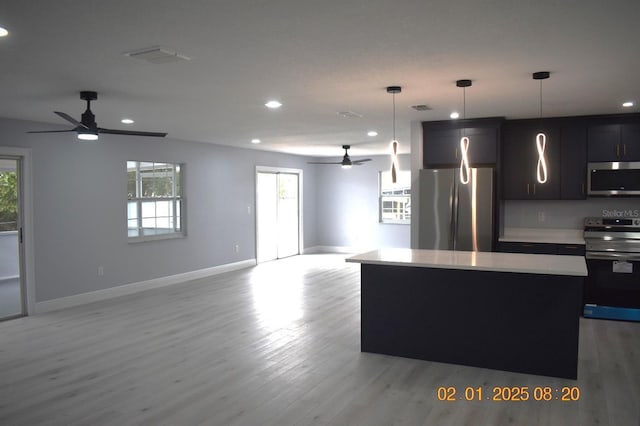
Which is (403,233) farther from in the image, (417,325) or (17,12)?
(17,12)

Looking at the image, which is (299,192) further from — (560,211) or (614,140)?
(614,140)

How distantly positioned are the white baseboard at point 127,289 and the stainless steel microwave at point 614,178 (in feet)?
19.8

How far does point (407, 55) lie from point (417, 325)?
2.23 m

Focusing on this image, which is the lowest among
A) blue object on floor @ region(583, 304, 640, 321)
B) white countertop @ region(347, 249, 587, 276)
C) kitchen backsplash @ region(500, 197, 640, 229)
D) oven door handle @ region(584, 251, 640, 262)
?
blue object on floor @ region(583, 304, 640, 321)

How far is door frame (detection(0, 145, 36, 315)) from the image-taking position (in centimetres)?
587

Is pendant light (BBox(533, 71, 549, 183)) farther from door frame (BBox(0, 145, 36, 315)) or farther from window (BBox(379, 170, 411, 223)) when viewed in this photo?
window (BBox(379, 170, 411, 223))

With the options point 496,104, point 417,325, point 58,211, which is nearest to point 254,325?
point 417,325

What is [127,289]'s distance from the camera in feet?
23.4

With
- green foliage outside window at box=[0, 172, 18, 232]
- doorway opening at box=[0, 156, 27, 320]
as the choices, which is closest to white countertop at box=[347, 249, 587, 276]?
doorway opening at box=[0, 156, 27, 320]

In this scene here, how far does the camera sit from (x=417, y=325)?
4195 mm

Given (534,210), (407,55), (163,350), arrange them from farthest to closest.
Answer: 1. (534,210)
2. (163,350)
3. (407,55)

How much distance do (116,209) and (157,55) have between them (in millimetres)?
4334

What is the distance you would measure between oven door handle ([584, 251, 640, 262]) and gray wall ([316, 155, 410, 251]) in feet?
18.1

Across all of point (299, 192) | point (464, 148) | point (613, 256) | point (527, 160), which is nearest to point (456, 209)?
point (527, 160)
